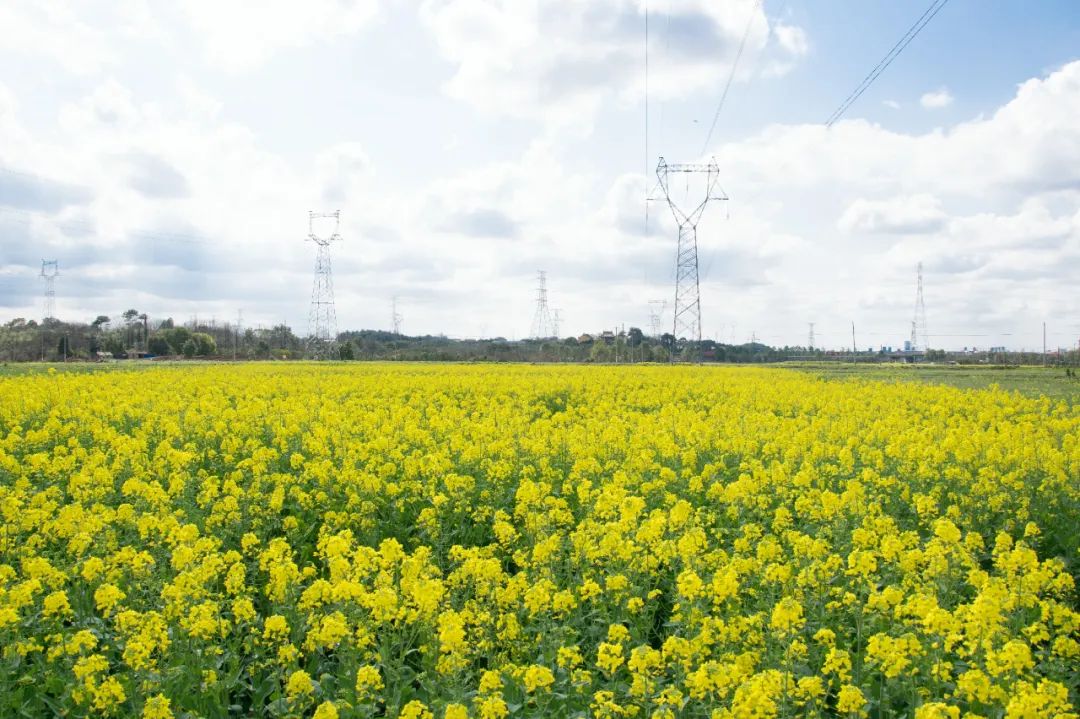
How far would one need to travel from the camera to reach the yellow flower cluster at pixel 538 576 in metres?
4.44

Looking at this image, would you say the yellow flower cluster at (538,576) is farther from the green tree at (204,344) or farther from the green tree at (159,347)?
the green tree at (159,347)

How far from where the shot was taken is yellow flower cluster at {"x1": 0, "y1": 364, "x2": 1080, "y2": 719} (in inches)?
175

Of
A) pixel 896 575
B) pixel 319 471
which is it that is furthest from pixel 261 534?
pixel 896 575

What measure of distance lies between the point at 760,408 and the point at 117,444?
14052 mm

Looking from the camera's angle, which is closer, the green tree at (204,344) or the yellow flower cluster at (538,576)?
the yellow flower cluster at (538,576)

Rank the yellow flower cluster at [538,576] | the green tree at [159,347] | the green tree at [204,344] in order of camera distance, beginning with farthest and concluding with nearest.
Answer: the green tree at [204,344] → the green tree at [159,347] → the yellow flower cluster at [538,576]

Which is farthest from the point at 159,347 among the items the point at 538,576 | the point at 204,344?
the point at 538,576

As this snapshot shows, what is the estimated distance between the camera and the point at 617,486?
8.46m

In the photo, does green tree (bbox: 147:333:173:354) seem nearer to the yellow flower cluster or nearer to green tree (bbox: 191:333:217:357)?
green tree (bbox: 191:333:217:357)

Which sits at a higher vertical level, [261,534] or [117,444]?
[117,444]

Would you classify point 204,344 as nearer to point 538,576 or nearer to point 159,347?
point 159,347

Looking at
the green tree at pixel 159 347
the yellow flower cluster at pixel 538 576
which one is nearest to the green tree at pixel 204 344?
the green tree at pixel 159 347

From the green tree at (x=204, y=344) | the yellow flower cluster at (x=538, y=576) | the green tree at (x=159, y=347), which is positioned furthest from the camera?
the green tree at (x=204, y=344)

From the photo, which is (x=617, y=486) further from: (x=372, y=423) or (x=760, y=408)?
(x=760, y=408)
